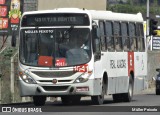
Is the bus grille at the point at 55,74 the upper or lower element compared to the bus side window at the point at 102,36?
lower

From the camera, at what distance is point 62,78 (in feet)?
85.6

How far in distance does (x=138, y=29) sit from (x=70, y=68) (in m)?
7.28

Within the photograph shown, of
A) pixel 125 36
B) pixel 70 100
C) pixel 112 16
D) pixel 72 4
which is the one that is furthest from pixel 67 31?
pixel 72 4

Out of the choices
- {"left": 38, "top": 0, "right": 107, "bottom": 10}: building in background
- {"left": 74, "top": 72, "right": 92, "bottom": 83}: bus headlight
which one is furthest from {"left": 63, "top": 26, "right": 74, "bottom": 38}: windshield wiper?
{"left": 38, "top": 0, "right": 107, "bottom": 10}: building in background

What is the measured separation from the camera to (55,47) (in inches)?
1042

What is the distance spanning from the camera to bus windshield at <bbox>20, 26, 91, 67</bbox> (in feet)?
86.4

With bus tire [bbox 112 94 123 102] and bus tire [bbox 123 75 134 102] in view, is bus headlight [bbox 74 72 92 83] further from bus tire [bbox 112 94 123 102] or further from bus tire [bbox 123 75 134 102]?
bus tire [bbox 112 94 123 102]

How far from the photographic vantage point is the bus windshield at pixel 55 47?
1037 inches

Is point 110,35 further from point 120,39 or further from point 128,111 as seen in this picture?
point 128,111

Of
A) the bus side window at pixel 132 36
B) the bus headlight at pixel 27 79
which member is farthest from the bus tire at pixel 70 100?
the bus side window at pixel 132 36

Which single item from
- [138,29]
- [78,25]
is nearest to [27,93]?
[78,25]

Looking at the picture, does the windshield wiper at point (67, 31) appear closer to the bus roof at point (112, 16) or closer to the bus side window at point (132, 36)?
the bus roof at point (112, 16)

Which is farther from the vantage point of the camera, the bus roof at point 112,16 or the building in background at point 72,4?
the building in background at point 72,4

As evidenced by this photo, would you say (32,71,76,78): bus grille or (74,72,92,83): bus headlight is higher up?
(32,71,76,78): bus grille
